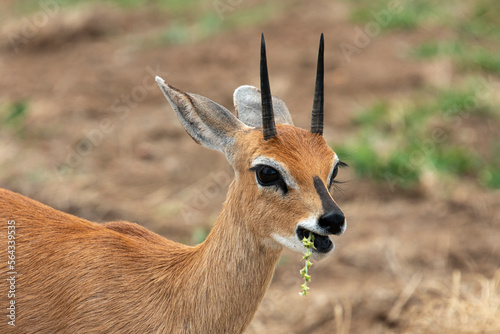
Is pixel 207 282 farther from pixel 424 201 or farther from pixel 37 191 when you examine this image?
pixel 424 201

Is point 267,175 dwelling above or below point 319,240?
above

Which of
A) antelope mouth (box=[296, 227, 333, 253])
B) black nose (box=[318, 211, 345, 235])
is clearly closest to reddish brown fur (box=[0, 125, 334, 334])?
antelope mouth (box=[296, 227, 333, 253])

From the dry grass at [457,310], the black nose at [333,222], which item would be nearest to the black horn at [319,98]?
the black nose at [333,222]

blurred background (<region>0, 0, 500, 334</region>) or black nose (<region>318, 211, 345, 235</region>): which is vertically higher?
blurred background (<region>0, 0, 500, 334</region>)

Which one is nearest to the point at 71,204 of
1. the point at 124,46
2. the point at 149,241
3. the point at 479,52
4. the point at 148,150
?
the point at 148,150

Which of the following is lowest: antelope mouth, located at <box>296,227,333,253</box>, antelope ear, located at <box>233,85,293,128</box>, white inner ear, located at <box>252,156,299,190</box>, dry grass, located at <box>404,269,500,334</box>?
dry grass, located at <box>404,269,500,334</box>

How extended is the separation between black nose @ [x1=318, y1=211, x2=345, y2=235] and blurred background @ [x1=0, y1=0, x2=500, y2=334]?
0.85 m

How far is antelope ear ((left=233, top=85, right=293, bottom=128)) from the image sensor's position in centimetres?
491

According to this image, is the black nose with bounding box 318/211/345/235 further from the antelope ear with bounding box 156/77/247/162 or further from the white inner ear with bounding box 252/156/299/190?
the antelope ear with bounding box 156/77/247/162

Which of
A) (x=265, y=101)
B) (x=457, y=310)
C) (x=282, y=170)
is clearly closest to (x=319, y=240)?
(x=282, y=170)

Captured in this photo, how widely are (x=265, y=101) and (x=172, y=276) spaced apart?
4.22ft

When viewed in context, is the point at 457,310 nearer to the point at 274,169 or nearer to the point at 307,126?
the point at 274,169

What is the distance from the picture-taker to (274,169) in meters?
4.02

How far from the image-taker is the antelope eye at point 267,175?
4.02 metres
